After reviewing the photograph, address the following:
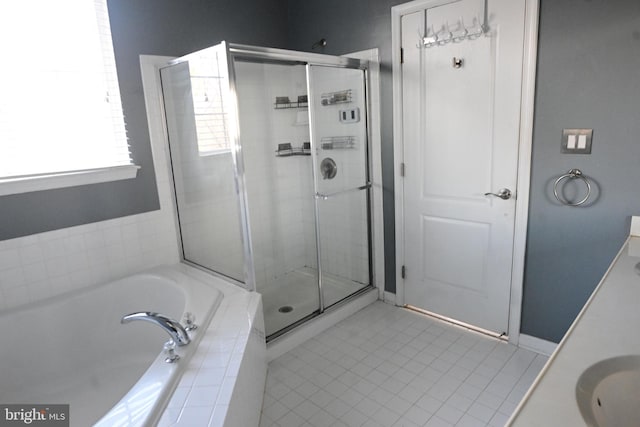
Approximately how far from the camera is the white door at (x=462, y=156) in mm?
2281

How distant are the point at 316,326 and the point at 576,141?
6.25ft

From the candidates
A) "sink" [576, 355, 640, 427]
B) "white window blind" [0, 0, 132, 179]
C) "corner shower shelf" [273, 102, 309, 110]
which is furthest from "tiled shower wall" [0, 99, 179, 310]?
"sink" [576, 355, 640, 427]

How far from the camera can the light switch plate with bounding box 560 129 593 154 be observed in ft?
6.59

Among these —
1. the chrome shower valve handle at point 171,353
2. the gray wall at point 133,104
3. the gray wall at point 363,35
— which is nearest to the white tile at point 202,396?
the chrome shower valve handle at point 171,353

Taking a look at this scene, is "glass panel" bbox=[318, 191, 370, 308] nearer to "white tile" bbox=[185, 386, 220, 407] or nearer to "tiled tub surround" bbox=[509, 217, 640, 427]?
"white tile" bbox=[185, 386, 220, 407]

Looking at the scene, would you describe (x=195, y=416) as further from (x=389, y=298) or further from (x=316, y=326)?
(x=389, y=298)

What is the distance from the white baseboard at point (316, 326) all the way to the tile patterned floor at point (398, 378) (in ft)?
0.13

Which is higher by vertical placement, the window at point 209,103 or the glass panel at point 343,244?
the window at point 209,103

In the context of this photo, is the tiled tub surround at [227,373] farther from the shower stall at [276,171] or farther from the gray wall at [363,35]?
the gray wall at [363,35]

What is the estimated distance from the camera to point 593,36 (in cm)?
193

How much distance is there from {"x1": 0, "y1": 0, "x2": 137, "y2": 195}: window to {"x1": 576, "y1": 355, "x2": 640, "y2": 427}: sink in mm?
2419

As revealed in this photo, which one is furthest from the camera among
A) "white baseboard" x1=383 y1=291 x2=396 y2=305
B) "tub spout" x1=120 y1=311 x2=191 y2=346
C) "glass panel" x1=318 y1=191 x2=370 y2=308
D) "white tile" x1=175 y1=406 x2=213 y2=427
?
"white baseboard" x1=383 y1=291 x2=396 y2=305

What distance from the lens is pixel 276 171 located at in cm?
312

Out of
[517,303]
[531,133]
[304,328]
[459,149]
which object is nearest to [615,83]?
[531,133]
